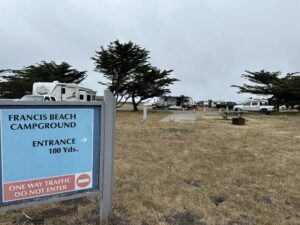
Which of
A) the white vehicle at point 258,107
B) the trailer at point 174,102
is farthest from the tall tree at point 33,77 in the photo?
the white vehicle at point 258,107

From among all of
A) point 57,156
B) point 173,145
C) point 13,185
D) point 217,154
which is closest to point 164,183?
point 57,156

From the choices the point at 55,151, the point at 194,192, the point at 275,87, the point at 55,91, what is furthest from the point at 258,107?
the point at 55,151

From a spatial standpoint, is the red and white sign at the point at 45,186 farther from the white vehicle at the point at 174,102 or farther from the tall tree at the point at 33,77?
the white vehicle at the point at 174,102

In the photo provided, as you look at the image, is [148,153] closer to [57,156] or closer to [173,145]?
[173,145]

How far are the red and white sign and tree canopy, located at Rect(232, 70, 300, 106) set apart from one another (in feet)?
115

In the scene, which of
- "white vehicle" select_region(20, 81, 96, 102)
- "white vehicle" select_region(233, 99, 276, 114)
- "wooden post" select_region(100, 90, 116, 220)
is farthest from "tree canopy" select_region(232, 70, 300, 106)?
"wooden post" select_region(100, 90, 116, 220)

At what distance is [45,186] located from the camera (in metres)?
3.09

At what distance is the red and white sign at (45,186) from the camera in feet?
9.59

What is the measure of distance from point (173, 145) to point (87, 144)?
5911mm

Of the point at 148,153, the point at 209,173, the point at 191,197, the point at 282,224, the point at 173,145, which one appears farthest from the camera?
the point at 173,145

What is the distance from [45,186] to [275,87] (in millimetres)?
37936

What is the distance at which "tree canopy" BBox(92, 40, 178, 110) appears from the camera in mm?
36938

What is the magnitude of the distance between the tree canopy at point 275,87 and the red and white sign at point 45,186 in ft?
115

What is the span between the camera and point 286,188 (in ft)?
15.9
